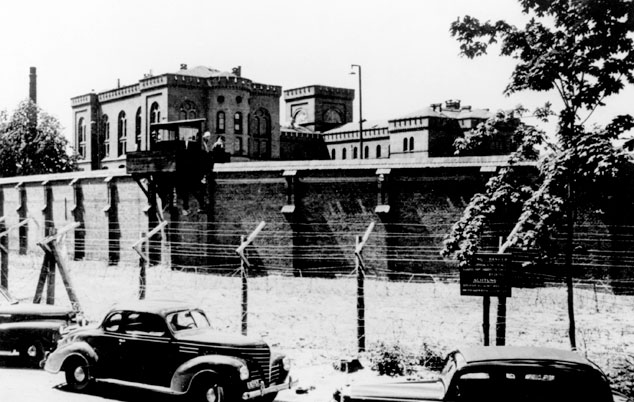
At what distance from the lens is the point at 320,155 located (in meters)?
66.5

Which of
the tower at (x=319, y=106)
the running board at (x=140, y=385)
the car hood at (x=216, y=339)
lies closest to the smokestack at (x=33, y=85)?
the tower at (x=319, y=106)

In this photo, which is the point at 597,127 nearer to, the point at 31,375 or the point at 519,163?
the point at 519,163

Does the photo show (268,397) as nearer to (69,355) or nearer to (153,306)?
(153,306)

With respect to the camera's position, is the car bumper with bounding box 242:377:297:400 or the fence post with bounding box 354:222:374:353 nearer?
the car bumper with bounding box 242:377:297:400

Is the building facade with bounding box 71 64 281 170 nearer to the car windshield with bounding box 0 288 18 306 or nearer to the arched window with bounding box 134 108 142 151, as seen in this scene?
the arched window with bounding box 134 108 142 151

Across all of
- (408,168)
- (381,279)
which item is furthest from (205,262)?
(408,168)

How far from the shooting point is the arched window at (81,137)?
65.6 metres

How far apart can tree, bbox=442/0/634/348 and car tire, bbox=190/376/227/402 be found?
14.5 feet

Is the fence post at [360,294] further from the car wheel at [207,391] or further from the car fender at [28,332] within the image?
the car fender at [28,332]

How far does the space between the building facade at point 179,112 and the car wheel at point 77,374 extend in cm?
3908

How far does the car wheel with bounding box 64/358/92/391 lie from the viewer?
1064 centimetres

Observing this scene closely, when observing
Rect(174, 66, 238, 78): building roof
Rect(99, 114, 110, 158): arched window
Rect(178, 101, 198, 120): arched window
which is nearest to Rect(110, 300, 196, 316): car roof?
Rect(178, 101, 198, 120): arched window

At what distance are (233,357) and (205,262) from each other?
78.2 feet

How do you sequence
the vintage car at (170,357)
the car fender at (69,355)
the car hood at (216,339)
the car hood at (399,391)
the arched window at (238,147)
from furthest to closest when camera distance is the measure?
the arched window at (238,147) < the car fender at (69,355) < the car hood at (216,339) < the vintage car at (170,357) < the car hood at (399,391)
